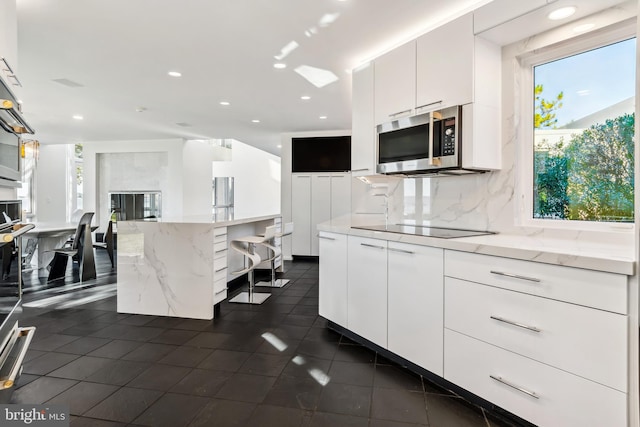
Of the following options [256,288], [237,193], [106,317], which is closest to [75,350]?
[106,317]

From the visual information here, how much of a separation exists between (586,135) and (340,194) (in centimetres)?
444

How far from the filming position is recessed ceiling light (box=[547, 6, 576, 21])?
184 centimetres

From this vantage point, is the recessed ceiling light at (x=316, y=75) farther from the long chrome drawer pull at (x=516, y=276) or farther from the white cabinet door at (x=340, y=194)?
the long chrome drawer pull at (x=516, y=276)

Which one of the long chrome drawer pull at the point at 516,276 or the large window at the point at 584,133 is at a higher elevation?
the large window at the point at 584,133

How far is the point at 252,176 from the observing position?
475 inches

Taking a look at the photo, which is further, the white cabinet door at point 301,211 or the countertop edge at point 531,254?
the white cabinet door at point 301,211

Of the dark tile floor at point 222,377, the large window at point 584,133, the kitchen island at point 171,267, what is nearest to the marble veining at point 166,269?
the kitchen island at point 171,267

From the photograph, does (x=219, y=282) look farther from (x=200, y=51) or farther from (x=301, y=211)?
(x=301, y=211)

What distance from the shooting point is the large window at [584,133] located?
186 centimetres

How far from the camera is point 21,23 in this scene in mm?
2568

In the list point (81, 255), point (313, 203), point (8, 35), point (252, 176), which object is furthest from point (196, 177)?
point (8, 35)

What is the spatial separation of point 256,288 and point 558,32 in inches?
148

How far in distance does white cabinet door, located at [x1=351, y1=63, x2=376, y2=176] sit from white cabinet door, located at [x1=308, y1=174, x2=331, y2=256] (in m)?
3.15

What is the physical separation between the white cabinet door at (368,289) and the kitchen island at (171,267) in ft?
4.57
